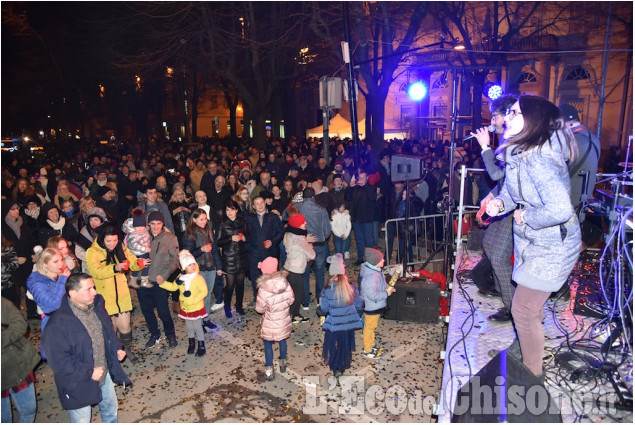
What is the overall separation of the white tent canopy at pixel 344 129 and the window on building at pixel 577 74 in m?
12.5

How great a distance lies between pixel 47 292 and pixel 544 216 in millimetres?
4398

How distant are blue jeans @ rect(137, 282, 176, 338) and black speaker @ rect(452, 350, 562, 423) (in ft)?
13.5

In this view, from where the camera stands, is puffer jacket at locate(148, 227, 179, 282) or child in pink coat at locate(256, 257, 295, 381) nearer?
child in pink coat at locate(256, 257, 295, 381)

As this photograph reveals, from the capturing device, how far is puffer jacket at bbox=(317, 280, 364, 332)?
541cm

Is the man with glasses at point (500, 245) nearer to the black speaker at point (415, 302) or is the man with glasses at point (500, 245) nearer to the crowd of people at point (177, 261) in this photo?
the crowd of people at point (177, 261)

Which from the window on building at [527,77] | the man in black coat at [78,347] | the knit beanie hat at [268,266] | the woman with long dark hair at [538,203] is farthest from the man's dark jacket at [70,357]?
the window on building at [527,77]

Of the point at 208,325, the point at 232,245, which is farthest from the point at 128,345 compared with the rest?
the point at 232,245

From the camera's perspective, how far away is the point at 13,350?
4.05m

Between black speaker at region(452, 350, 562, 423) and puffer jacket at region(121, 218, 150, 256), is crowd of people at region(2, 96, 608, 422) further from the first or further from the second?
black speaker at region(452, 350, 562, 423)

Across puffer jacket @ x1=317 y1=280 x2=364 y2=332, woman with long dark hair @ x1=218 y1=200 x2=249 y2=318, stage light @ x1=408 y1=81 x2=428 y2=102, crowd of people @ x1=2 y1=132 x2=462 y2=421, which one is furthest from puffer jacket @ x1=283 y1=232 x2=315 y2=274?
stage light @ x1=408 y1=81 x2=428 y2=102

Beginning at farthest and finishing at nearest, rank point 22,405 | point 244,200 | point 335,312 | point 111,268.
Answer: point 244,200 < point 111,268 < point 335,312 < point 22,405

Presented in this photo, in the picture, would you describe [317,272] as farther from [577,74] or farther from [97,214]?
[577,74]

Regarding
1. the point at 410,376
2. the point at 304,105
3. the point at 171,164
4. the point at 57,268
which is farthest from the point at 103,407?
the point at 304,105

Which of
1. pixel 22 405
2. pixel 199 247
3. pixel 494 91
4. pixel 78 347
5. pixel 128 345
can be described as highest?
pixel 494 91
